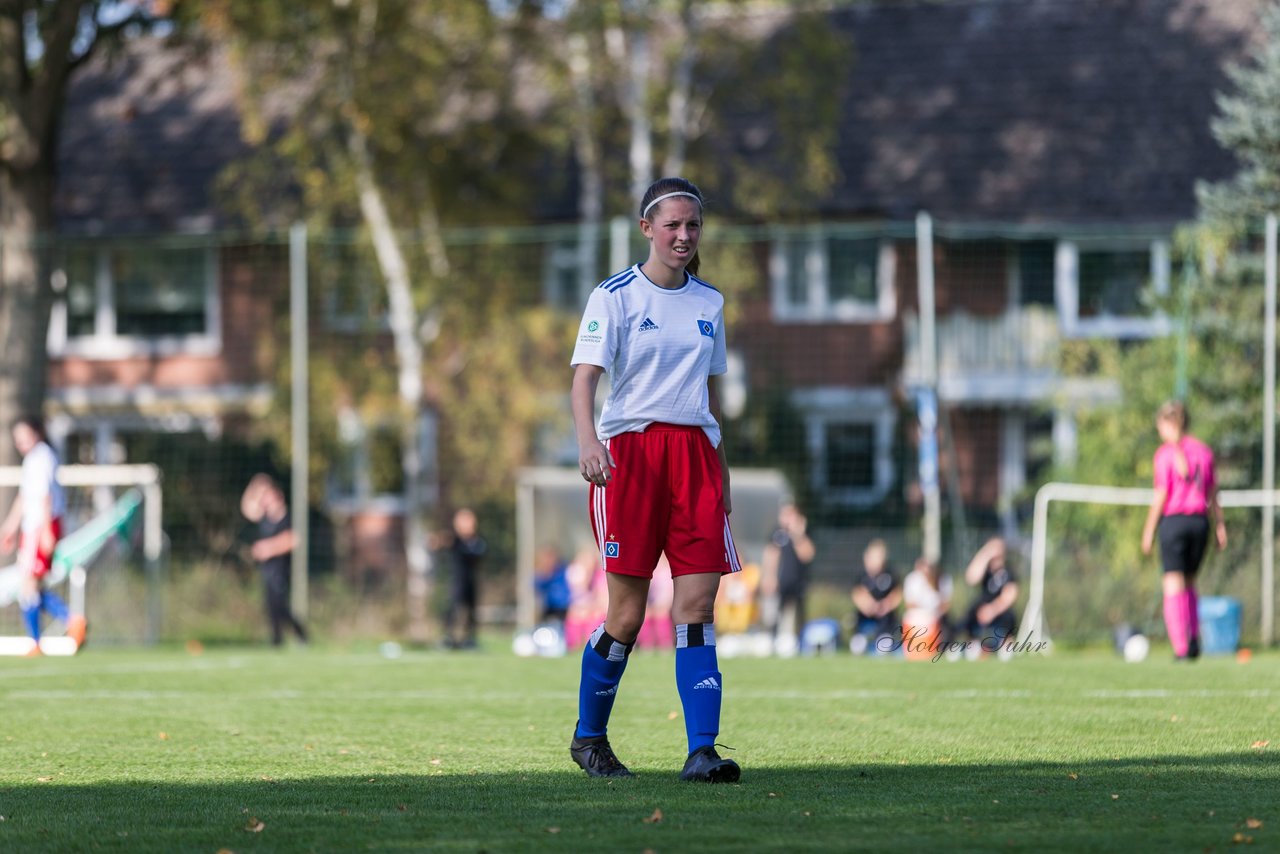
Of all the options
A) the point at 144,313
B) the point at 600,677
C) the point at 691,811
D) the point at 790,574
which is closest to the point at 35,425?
the point at 790,574

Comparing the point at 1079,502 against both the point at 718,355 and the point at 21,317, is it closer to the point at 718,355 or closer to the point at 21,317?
the point at 21,317

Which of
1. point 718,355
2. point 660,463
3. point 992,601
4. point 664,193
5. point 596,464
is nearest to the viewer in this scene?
point 596,464

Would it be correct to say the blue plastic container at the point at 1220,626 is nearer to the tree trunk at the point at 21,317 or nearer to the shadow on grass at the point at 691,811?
the shadow on grass at the point at 691,811

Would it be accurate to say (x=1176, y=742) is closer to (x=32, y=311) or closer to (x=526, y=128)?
(x=32, y=311)

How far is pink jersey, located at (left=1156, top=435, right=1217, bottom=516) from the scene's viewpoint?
47.0 feet

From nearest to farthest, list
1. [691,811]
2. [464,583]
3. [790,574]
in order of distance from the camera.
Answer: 1. [691,811]
2. [790,574]
3. [464,583]

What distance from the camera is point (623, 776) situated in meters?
6.77

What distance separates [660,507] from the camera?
6.75m

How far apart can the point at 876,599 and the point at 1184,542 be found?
18.0 ft

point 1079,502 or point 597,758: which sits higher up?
point 1079,502

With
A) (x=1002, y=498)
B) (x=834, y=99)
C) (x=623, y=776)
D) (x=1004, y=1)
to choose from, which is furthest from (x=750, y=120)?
(x=623, y=776)

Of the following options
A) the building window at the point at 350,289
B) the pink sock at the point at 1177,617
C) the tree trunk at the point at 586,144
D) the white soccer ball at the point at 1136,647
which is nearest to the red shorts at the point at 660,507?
the pink sock at the point at 1177,617

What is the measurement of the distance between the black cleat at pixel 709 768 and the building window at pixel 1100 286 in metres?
21.7

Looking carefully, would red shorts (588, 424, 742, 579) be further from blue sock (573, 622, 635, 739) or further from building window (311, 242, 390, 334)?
building window (311, 242, 390, 334)
